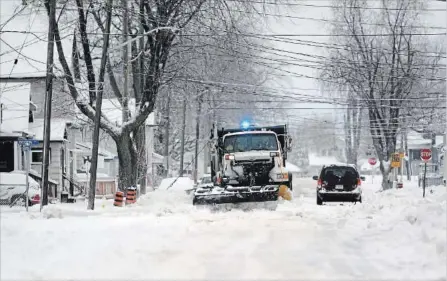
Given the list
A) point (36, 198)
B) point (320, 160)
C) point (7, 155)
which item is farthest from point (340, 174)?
point (320, 160)

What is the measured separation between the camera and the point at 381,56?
42.2 meters

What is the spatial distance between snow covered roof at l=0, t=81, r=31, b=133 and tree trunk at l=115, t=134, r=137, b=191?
4.60 meters

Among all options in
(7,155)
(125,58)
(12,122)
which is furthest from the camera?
(12,122)

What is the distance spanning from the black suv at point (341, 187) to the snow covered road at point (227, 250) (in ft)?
40.7

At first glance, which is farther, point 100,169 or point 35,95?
point 100,169

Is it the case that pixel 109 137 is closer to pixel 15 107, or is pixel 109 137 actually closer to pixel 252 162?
pixel 15 107

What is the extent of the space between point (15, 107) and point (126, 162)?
6078 millimetres

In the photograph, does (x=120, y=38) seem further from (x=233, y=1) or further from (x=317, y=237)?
(x=317, y=237)

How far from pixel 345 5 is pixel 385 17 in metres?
3.17

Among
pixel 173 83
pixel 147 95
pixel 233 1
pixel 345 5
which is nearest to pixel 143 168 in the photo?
pixel 173 83

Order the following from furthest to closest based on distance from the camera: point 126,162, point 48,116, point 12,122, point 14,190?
point 12,122
point 126,162
point 48,116
point 14,190

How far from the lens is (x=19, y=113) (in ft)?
90.6

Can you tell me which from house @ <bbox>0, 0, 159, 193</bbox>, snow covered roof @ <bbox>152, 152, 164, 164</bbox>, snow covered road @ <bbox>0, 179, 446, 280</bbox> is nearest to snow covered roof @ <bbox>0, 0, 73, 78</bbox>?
house @ <bbox>0, 0, 159, 193</bbox>

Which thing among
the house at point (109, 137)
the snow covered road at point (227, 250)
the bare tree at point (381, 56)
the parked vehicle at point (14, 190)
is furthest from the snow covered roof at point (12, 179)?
A: the bare tree at point (381, 56)
